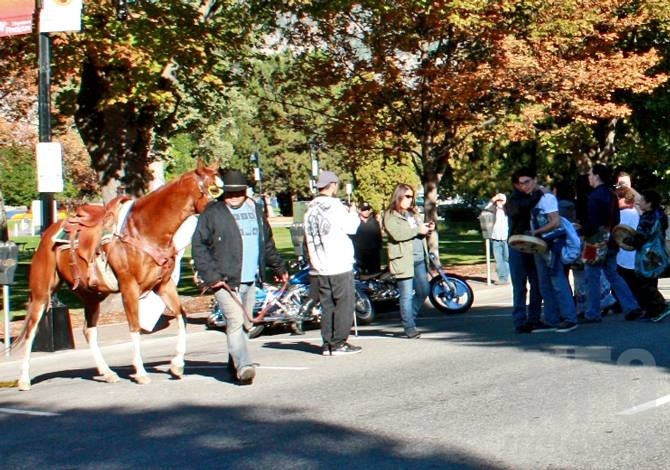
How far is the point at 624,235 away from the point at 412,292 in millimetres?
2813

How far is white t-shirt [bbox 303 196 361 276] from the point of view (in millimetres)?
12172

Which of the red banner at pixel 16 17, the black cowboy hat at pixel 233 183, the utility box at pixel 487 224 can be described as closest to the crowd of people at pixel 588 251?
the black cowboy hat at pixel 233 183

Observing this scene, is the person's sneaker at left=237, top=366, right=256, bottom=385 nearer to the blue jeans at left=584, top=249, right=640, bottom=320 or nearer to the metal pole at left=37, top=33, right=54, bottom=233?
the metal pole at left=37, top=33, right=54, bottom=233

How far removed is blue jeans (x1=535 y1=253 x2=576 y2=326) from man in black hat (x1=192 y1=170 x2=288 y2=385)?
4529mm

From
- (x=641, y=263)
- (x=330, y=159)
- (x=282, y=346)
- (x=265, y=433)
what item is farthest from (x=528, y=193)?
(x=330, y=159)

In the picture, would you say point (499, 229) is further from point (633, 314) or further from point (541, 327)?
point (541, 327)

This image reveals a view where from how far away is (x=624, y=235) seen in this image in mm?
14406

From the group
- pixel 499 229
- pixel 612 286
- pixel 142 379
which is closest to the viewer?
pixel 142 379

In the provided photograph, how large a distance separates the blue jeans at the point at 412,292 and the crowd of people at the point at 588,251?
4.13 ft

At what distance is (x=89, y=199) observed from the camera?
68.3 meters

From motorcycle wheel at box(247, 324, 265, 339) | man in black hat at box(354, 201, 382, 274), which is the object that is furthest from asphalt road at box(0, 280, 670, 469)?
man in black hat at box(354, 201, 382, 274)

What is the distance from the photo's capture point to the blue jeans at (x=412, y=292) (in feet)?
45.7

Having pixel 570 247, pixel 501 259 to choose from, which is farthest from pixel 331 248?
pixel 501 259

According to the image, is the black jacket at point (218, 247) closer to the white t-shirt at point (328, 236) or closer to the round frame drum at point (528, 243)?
the white t-shirt at point (328, 236)
